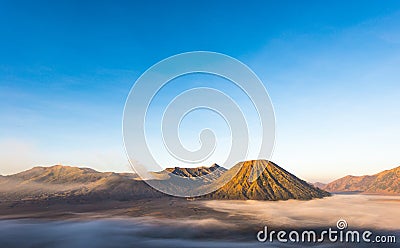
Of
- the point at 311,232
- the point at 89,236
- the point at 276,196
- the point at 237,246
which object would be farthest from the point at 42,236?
the point at 276,196

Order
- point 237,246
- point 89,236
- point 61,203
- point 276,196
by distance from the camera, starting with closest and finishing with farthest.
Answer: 1. point 237,246
2. point 89,236
3. point 61,203
4. point 276,196

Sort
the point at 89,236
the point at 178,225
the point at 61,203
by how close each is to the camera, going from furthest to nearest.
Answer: the point at 61,203 < the point at 178,225 < the point at 89,236

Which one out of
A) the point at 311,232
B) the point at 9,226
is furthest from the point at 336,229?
the point at 9,226

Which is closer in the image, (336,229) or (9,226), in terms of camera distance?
(336,229)

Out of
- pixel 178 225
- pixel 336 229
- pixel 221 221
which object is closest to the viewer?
pixel 336 229

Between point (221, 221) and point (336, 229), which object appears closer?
point (336, 229)

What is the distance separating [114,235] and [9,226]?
47.1 metres

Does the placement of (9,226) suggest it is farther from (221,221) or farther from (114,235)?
(221,221)

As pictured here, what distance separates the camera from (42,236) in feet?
265

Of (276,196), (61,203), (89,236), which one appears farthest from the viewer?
(276,196)

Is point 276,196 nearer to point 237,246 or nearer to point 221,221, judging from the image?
point 221,221

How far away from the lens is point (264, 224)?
9769 cm

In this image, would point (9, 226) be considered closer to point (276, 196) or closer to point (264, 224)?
point (264, 224)

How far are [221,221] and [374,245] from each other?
50.5 m
